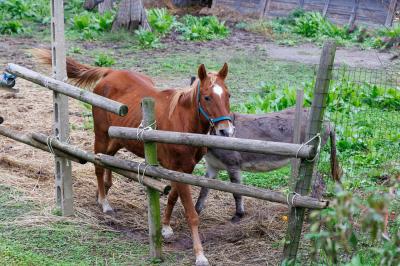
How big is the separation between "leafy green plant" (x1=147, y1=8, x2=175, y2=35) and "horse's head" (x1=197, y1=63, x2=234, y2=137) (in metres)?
13.1

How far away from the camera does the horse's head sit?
5.97 metres

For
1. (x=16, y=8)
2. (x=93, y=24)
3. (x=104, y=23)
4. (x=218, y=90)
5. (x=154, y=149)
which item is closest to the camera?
(x=154, y=149)

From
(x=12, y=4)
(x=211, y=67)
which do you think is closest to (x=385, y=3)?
(x=211, y=67)

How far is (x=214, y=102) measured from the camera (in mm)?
6047

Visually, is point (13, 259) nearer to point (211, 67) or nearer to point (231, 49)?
point (211, 67)

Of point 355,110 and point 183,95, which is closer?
point 183,95

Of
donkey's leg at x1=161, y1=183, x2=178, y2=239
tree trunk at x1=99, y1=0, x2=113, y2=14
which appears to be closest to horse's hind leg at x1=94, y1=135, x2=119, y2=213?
donkey's leg at x1=161, y1=183, x2=178, y2=239

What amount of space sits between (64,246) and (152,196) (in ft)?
3.78

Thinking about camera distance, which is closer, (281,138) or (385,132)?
(281,138)

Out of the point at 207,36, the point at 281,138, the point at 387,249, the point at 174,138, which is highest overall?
the point at 387,249

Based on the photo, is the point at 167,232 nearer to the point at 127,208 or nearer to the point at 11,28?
the point at 127,208

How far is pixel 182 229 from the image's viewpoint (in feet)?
23.3

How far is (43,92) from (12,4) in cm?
964

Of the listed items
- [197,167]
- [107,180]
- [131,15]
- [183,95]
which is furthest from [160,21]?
[183,95]
